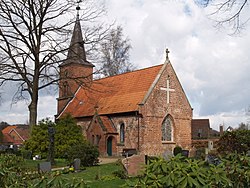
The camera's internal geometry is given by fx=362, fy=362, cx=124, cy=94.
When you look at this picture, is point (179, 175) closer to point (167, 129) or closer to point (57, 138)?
point (57, 138)

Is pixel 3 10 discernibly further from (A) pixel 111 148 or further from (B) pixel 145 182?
(B) pixel 145 182

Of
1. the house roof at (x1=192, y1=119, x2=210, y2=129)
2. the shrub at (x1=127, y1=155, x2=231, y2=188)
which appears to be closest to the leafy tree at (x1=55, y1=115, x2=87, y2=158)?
the shrub at (x1=127, y1=155, x2=231, y2=188)

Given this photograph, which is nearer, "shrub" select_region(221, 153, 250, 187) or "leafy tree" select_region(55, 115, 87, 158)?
"shrub" select_region(221, 153, 250, 187)

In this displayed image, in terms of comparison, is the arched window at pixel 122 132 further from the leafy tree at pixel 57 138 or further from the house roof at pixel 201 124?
the house roof at pixel 201 124

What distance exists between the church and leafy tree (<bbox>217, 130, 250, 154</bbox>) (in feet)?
37.9

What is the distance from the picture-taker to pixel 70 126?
2852cm

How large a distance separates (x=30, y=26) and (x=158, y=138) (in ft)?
46.6

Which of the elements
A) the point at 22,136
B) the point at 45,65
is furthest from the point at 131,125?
the point at 22,136

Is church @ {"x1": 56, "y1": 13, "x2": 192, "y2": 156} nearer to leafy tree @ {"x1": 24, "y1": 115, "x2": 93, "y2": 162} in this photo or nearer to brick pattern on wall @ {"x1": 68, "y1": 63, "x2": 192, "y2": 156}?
brick pattern on wall @ {"x1": 68, "y1": 63, "x2": 192, "y2": 156}

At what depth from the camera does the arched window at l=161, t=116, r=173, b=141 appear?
32281 mm

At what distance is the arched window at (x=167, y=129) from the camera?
106 ft

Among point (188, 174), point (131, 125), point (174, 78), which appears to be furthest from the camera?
point (174, 78)

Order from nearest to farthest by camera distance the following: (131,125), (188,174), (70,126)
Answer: (188,174)
(70,126)
(131,125)

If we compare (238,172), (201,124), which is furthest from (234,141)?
(201,124)
